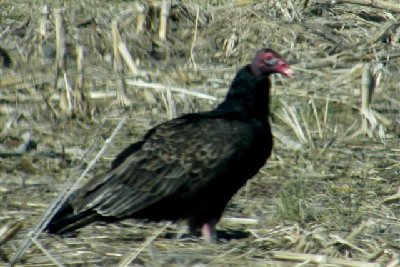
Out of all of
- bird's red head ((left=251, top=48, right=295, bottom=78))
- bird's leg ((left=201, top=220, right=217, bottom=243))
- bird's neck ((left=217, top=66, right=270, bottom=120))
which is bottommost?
bird's leg ((left=201, top=220, right=217, bottom=243))

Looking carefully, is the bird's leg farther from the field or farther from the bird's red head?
the bird's red head

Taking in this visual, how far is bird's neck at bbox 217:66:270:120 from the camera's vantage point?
7.41 m

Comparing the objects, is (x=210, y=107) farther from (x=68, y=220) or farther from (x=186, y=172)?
(x=68, y=220)

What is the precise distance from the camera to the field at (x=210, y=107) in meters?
6.86

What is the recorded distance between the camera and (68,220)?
6934 mm

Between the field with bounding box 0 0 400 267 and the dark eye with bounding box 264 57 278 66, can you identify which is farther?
Result: the dark eye with bounding box 264 57 278 66

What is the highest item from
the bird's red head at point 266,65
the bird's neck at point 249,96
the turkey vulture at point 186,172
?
the bird's red head at point 266,65

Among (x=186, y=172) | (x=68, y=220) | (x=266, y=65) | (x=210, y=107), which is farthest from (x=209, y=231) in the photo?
(x=210, y=107)

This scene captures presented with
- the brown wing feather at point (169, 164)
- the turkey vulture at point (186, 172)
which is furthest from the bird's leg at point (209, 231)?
the brown wing feather at point (169, 164)

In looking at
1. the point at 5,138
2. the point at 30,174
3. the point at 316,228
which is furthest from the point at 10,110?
the point at 316,228

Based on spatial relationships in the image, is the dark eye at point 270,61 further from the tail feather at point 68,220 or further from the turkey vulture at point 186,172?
the tail feather at point 68,220

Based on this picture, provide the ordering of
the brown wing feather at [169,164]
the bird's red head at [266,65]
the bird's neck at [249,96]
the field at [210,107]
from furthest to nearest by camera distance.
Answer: the bird's red head at [266,65] → the bird's neck at [249,96] → the brown wing feather at [169,164] → the field at [210,107]

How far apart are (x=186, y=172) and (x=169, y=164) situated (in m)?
0.12

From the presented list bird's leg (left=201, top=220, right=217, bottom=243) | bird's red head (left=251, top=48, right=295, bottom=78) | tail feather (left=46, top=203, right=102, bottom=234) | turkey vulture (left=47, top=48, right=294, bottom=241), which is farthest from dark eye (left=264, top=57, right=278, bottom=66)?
tail feather (left=46, top=203, right=102, bottom=234)
